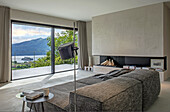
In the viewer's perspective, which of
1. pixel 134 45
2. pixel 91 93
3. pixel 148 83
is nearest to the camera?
pixel 91 93

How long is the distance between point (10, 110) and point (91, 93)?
1.78 metres

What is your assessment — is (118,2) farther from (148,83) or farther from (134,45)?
(148,83)

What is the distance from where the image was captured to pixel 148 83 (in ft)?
7.20

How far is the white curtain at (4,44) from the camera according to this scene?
4.32m

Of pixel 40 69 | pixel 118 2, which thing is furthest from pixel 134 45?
pixel 40 69

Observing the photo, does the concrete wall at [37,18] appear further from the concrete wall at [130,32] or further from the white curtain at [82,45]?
the concrete wall at [130,32]

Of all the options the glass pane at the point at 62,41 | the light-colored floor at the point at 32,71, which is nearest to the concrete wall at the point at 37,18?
the glass pane at the point at 62,41

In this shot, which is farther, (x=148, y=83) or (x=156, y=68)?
(x=156, y=68)

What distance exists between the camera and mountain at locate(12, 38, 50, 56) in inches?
228

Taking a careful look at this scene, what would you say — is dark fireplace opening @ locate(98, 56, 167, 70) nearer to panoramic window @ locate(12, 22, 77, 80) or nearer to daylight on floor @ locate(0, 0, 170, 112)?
daylight on floor @ locate(0, 0, 170, 112)

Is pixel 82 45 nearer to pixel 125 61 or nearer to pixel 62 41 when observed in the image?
pixel 62 41

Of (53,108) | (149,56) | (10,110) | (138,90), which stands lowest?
(10,110)

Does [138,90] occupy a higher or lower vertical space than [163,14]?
lower

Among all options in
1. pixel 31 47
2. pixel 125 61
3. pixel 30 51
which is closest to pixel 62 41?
pixel 31 47
